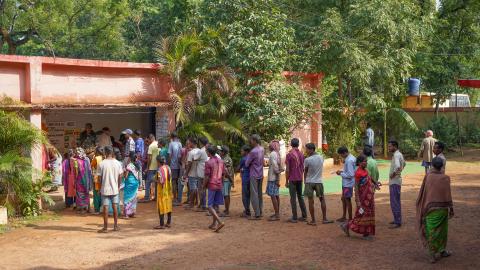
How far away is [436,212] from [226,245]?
3.24 m

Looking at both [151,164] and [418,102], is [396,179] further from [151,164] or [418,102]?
[418,102]

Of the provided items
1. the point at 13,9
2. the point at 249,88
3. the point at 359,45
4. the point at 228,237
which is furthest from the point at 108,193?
the point at 13,9

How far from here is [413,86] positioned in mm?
25000

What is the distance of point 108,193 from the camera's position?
395 inches

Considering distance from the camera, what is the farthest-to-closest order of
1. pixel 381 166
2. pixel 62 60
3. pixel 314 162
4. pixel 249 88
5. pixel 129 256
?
pixel 381 166, pixel 249 88, pixel 62 60, pixel 314 162, pixel 129 256

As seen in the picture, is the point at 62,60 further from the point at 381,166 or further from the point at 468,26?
the point at 468,26

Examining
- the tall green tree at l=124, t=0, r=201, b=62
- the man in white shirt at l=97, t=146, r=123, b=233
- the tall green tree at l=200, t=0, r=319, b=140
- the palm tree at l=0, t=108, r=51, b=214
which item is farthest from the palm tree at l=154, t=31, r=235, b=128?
the tall green tree at l=124, t=0, r=201, b=62

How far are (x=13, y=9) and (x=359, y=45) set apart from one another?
47.2 feet

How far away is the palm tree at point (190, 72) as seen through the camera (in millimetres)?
14469

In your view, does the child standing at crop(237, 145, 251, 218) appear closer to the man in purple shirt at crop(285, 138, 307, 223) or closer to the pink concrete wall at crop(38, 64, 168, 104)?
the man in purple shirt at crop(285, 138, 307, 223)

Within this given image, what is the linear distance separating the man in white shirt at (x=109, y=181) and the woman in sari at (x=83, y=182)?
181cm

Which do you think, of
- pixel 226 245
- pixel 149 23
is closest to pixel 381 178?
pixel 226 245

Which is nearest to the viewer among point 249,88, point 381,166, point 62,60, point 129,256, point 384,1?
point 129,256

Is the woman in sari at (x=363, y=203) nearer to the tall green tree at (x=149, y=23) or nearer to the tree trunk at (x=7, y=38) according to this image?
the tall green tree at (x=149, y=23)
